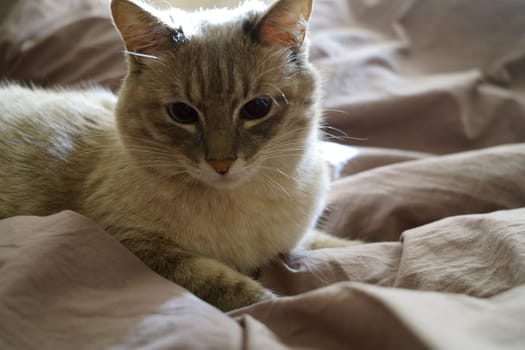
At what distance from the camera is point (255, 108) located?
4.15 ft

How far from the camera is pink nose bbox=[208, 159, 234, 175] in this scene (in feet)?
3.86

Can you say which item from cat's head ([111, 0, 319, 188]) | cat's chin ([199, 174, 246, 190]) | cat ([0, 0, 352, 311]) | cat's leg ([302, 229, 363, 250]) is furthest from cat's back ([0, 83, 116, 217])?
cat's leg ([302, 229, 363, 250])

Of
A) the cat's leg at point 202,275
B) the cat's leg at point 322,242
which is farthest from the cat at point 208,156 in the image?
the cat's leg at point 322,242

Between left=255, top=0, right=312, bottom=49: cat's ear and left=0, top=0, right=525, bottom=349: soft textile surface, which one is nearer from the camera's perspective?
left=0, top=0, right=525, bottom=349: soft textile surface

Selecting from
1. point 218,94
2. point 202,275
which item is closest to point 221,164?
point 218,94

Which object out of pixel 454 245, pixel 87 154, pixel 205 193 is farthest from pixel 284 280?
pixel 87 154

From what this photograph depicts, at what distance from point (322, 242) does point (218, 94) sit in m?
0.69

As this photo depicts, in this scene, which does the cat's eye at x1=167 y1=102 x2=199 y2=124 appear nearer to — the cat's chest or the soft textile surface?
the cat's chest

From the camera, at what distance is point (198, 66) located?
49.1 inches

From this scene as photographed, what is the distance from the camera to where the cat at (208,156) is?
1.22m

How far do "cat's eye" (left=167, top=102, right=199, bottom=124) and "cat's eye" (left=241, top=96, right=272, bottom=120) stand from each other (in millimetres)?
142

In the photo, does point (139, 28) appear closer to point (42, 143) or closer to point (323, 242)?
point (42, 143)

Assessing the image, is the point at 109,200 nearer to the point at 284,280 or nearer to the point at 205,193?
the point at 205,193

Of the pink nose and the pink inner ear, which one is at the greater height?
the pink inner ear
